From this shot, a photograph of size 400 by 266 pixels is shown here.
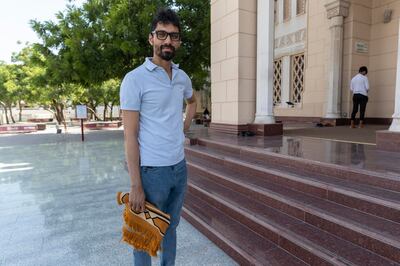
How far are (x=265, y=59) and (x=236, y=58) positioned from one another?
0.60 m

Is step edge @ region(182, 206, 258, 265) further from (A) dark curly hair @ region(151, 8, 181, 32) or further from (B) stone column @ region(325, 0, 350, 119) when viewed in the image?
(B) stone column @ region(325, 0, 350, 119)

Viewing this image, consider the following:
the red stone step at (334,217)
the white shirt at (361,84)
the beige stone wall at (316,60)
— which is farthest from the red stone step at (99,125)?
the red stone step at (334,217)

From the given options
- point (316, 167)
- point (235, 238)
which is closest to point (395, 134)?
point (316, 167)

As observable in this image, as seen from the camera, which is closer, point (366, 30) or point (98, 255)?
point (98, 255)

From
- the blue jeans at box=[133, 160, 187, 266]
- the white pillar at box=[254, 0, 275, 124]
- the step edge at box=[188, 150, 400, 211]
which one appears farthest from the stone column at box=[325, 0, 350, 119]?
the blue jeans at box=[133, 160, 187, 266]

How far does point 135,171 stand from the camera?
1.67 metres

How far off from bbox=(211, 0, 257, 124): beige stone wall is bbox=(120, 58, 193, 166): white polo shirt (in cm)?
444

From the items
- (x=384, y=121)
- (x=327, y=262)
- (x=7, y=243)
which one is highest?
(x=384, y=121)

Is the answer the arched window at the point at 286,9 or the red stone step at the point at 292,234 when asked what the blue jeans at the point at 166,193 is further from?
the arched window at the point at 286,9

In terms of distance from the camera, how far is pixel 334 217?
2393 millimetres

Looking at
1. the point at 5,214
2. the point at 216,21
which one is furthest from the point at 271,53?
the point at 5,214

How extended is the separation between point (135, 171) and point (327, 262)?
1.53 m

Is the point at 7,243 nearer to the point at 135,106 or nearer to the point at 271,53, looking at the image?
the point at 135,106

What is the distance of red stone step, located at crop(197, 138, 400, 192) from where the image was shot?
265 cm
